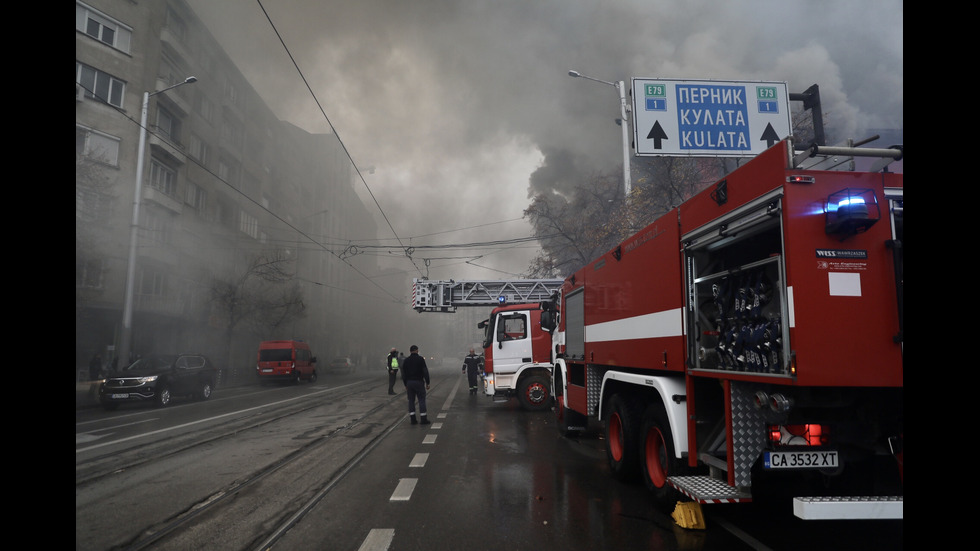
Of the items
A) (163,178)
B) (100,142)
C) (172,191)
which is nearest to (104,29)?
(100,142)

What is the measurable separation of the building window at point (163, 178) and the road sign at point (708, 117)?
78.0ft

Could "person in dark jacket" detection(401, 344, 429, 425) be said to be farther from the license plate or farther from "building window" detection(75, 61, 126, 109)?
"building window" detection(75, 61, 126, 109)

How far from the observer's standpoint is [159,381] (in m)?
14.4

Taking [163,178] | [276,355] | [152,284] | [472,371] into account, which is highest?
[163,178]

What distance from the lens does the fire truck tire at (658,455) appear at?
4.26m

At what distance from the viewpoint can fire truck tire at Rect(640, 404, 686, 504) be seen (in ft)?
14.0

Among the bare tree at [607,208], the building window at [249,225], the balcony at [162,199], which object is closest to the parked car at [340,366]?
the building window at [249,225]

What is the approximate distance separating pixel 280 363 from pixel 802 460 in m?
24.5

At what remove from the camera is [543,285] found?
24.7 m

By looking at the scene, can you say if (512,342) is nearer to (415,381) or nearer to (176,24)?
(415,381)
